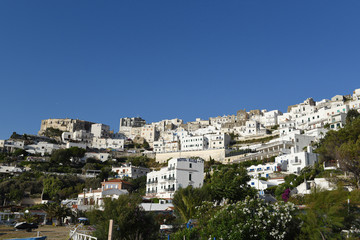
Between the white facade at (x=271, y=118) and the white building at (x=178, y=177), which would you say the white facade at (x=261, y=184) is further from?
the white facade at (x=271, y=118)

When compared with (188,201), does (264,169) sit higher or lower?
higher

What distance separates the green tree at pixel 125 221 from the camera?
800 inches

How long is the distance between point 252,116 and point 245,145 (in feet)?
96.0

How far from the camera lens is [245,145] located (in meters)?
93.3

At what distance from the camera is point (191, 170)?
52500 mm

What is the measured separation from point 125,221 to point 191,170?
32.4m

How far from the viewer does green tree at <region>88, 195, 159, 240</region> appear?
2031 cm

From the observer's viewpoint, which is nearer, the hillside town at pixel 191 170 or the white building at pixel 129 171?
the hillside town at pixel 191 170

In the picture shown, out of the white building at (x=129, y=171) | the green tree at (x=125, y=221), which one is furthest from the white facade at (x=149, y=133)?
the green tree at (x=125, y=221)

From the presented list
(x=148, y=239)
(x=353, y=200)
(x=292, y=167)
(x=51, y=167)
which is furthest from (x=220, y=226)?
(x=51, y=167)

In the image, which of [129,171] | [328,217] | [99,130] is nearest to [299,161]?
[328,217]

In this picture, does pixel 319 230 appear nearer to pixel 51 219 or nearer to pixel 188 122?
pixel 51 219

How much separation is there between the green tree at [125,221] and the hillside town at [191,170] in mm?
167

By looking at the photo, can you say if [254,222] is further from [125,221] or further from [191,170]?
[191,170]
